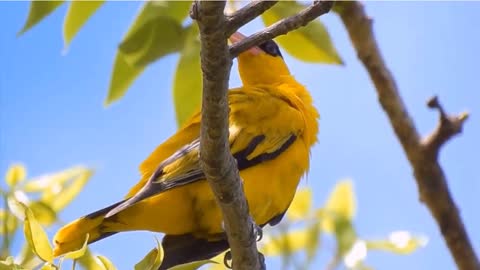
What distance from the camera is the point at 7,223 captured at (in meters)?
2.17

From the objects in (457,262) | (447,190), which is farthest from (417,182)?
(457,262)

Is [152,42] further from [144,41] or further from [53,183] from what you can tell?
[53,183]

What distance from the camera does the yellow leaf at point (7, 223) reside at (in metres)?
2.16

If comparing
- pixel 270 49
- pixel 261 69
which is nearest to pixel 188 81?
pixel 261 69

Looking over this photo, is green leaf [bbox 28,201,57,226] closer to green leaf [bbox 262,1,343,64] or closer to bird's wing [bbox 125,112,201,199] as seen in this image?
green leaf [bbox 262,1,343,64]

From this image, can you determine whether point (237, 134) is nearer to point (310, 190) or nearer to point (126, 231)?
point (126, 231)

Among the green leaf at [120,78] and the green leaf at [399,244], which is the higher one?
the green leaf at [120,78]

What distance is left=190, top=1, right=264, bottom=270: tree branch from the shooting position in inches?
60.1

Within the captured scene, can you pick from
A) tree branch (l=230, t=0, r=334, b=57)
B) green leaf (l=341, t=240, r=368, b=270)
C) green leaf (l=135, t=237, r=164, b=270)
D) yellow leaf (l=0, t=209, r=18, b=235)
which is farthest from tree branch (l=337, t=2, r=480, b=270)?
yellow leaf (l=0, t=209, r=18, b=235)

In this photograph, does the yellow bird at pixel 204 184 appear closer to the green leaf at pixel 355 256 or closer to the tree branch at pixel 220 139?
the tree branch at pixel 220 139

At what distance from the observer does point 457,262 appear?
236 cm

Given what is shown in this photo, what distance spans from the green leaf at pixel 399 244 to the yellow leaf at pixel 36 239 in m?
0.78

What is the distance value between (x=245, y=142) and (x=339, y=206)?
3.03 feet

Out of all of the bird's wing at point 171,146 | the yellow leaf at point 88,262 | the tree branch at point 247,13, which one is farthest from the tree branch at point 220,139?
the bird's wing at point 171,146
